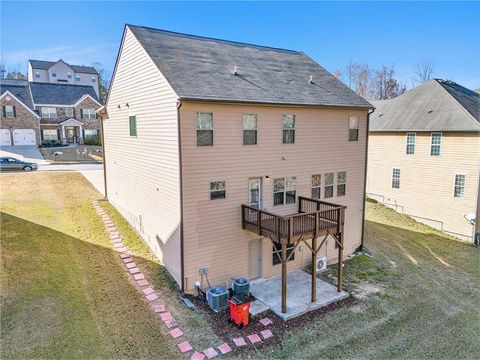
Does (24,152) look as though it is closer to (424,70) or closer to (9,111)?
(9,111)

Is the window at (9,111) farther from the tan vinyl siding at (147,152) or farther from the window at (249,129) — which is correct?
the window at (249,129)

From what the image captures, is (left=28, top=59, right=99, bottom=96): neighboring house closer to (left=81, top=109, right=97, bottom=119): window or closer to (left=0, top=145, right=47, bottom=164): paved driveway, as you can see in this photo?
(left=81, top=109, right=97, bottom=119): window

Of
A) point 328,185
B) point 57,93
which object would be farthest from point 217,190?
point 57,93

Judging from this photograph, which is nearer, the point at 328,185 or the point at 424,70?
the point at 328,185

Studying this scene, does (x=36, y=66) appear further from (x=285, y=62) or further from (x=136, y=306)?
(x=136, y=306)

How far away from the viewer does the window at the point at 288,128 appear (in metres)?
13.2

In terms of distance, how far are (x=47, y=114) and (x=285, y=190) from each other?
37.3 m

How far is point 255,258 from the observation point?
13.2 m

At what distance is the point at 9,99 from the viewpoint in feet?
120

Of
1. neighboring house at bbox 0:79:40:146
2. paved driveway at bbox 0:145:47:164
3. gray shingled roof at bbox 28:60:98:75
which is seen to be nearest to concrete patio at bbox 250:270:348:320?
paved driveway at bbox 0:145:47:164

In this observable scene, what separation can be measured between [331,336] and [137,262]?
24.8 feet

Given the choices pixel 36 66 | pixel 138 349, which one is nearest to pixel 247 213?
pixel 138 349

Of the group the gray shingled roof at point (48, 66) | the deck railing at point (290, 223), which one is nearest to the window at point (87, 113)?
the gray shingled roof at point (48, 66)

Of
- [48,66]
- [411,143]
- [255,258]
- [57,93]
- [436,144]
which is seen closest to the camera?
[255,258]
